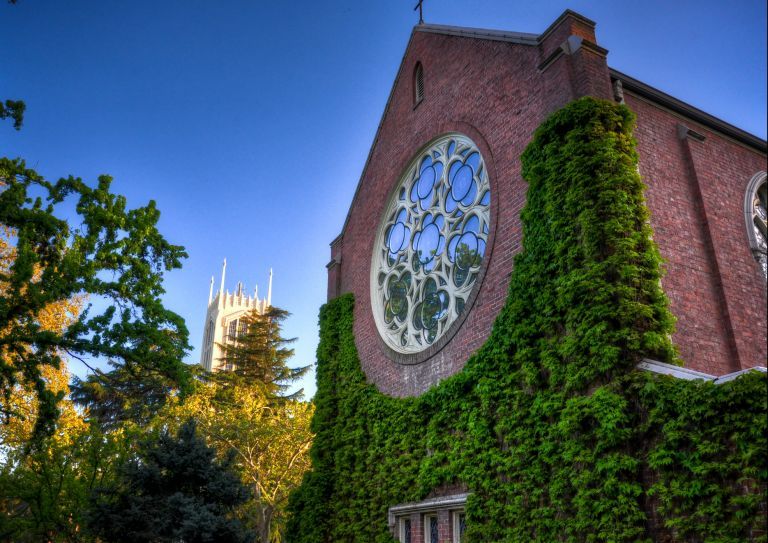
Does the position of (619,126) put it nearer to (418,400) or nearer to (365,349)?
(418,400)

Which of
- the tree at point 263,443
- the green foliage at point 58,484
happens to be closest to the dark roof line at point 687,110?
the green foliage at point 58,484

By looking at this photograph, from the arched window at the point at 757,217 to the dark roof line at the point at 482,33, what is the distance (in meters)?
5.42

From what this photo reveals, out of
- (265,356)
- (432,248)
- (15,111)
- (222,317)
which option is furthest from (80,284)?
(222,317)

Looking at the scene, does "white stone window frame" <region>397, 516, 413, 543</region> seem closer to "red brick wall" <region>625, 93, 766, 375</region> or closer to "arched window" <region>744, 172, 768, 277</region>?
"red brick wall" <region>625, 93, 766, 375</region>

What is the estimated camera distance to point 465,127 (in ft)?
43.0

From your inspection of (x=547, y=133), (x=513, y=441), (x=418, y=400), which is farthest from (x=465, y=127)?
(x=513, y=441)

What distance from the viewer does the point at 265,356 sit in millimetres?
39500

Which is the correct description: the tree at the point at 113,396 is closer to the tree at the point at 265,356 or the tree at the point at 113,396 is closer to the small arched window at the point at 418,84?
the tree at the point at 265,356

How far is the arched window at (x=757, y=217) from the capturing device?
11.4m

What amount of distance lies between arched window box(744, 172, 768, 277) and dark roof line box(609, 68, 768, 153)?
2.52 ft

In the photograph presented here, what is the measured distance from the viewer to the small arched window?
15531mm

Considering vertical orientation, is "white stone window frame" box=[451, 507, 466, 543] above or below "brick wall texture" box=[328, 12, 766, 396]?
below

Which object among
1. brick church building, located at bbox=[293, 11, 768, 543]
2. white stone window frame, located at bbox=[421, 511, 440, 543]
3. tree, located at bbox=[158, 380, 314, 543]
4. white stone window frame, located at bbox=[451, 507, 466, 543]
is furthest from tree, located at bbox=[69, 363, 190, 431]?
white stone window frame, located at bbox=[451, 507, 466, 543]

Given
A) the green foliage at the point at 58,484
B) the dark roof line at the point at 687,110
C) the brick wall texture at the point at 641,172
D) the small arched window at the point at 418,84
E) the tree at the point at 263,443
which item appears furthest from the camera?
the tree at the point at 263,443
